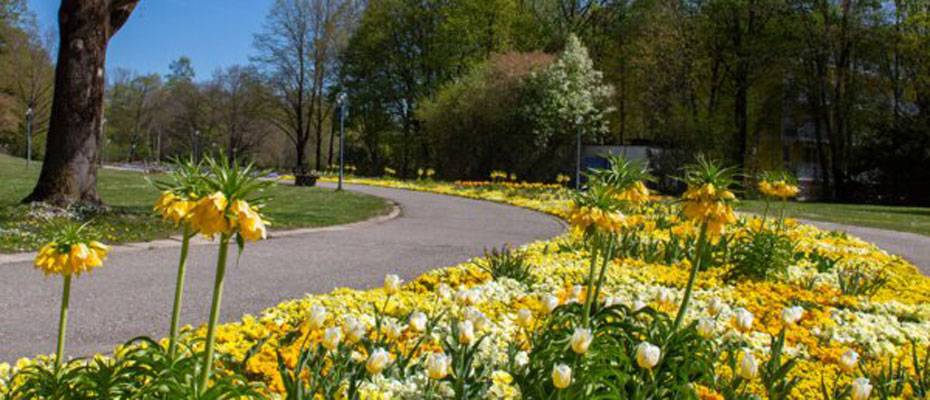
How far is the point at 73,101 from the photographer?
9.91m

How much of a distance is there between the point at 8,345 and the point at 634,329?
3669 millimetres

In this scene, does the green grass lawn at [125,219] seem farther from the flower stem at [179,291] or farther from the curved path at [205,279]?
the flower stem at [179,291]

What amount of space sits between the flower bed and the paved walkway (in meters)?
2.38

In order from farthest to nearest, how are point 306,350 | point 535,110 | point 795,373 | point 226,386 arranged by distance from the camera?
point 535,110
point 795,373
point 306,350
point 226,386

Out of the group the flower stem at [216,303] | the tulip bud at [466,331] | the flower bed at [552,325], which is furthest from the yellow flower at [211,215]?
the tulip bud at [466,331]

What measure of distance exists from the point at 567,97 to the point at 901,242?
17497mm

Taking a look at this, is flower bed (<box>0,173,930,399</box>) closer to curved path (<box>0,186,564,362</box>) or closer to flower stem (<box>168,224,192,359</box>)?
flower stem (<box>168,224,192,359</box>)

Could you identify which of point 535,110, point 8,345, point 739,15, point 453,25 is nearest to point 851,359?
point 8,345

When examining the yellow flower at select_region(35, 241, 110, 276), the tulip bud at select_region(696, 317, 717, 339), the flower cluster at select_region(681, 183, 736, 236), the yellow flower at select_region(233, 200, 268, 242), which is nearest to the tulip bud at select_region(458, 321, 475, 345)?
the tulip bud at select_region(696, 317, 717, 339)

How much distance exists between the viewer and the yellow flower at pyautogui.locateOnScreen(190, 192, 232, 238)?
1.55 m

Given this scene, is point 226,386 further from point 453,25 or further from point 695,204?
point 453,25

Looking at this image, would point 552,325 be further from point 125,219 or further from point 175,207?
point 125,219

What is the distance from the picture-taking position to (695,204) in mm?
2600

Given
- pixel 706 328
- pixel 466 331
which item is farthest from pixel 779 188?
pixel 466 331
